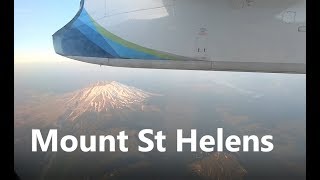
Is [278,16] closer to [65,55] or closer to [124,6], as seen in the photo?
[124,6]

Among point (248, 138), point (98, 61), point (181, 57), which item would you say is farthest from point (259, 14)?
point (98, 61)

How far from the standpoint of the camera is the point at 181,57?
2688mm

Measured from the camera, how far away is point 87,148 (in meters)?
2.19

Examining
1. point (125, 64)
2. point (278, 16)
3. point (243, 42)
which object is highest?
point (278, 16)

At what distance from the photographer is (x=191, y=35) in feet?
8.64

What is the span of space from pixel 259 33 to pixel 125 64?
1.06 metres

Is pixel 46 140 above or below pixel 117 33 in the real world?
below

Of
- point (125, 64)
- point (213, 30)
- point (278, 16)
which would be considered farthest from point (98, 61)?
point (278, 16)

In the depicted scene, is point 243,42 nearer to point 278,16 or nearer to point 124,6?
point 278,16

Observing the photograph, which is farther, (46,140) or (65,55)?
→ (65,55)

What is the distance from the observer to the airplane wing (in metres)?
2.61

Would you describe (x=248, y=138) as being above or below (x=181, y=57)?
below

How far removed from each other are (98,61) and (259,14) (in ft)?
4.25

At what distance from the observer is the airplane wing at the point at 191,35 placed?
103 inches
